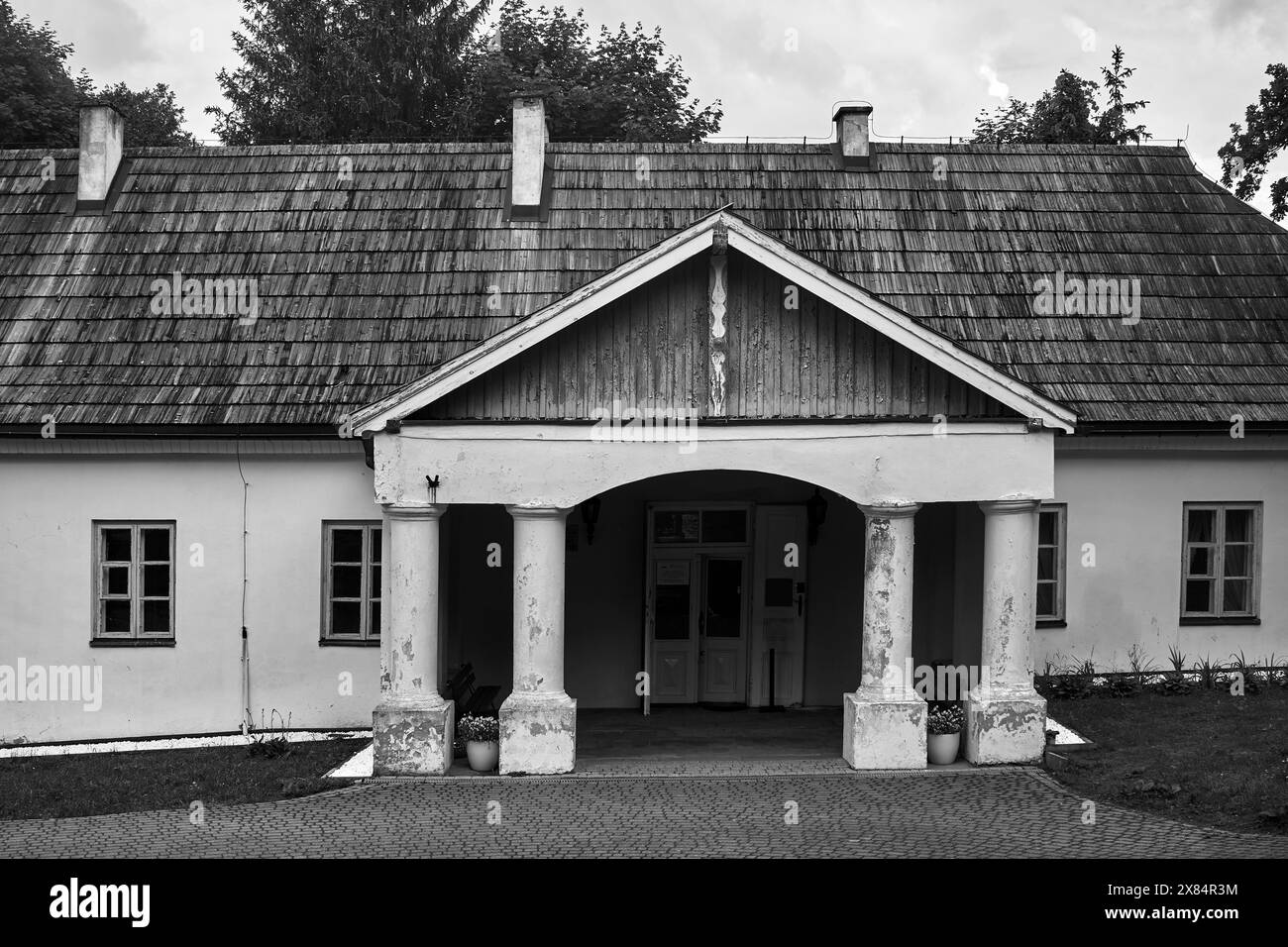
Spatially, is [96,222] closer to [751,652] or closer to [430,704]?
[430,704]

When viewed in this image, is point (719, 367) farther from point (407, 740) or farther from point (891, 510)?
point (407, 740)

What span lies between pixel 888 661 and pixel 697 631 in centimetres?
397

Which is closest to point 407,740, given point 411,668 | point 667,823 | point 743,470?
point 411,668

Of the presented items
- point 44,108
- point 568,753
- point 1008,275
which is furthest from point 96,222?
point 44,108

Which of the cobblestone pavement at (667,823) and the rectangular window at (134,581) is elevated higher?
the rectangular window at (134,581)

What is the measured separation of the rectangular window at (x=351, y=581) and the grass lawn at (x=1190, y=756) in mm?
7881

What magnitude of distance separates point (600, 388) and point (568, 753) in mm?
3533

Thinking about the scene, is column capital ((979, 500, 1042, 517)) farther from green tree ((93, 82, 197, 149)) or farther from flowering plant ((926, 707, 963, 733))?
green tree ((93, 82, 197, 149))

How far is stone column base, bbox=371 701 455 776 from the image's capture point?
12414mm

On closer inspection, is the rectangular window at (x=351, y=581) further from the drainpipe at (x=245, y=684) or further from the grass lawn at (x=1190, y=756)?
the grass lawn at (x=1190, y=756)

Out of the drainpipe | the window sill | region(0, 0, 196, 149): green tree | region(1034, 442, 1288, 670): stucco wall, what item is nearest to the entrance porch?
the drainpipe

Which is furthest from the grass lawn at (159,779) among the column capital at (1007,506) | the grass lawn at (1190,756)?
the grass lawn at (1190,756)

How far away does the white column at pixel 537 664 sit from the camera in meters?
12.4

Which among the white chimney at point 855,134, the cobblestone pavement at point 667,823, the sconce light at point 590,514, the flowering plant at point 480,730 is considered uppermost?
the white chimney at point 855,134
